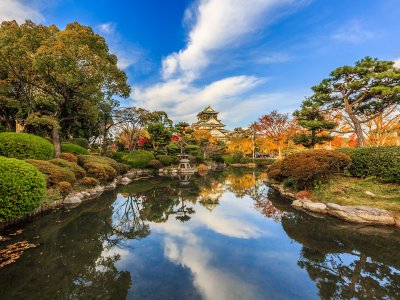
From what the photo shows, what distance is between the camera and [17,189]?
480cm

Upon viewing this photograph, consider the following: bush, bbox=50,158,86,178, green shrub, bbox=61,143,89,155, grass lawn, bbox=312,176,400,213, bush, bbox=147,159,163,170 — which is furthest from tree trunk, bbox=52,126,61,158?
grass lawn, bbox=312,176,400,213

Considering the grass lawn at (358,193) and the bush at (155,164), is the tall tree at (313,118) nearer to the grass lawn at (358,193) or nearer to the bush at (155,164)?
the grass lawn at (358,193)

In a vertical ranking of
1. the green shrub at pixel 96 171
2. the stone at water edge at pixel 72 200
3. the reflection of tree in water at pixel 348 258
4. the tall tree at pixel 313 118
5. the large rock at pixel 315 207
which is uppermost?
the tall tree at pixel 313 118

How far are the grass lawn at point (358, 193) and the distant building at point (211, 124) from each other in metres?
36.1

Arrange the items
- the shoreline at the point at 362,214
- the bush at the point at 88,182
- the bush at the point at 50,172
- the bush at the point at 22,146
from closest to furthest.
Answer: the shoreline at the point at 362,214, the bush at the point at 50,172, the bush at the point at 22,146, the bush at the point at 88,182

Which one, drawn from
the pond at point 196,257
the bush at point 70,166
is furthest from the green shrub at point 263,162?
the bush at point 70,166

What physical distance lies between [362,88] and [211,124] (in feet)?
126

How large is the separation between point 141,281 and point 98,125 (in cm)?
2008

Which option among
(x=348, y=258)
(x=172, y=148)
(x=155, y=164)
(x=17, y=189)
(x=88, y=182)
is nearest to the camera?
(x=348, y=258)

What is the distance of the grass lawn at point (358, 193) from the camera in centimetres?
669

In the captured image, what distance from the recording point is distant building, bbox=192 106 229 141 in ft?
156

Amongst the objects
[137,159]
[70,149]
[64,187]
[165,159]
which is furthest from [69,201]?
[165,159]

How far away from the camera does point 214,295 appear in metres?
3.01

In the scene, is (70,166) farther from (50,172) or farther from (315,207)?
(315,207)
